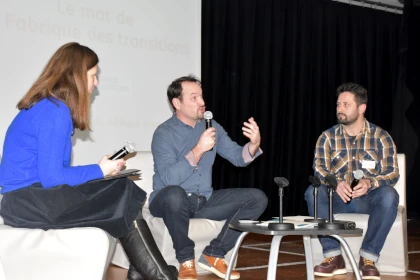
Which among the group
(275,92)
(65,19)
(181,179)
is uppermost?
(65,19)

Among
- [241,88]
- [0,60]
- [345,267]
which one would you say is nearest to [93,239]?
[345,267]

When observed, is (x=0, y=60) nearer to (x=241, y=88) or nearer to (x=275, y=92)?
(x=241, y=88)

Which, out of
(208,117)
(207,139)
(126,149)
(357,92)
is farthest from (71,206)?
(357,92)

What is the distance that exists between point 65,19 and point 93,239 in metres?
2.94

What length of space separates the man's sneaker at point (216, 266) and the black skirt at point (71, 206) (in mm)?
984

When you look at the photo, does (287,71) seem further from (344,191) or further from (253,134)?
(253,134)

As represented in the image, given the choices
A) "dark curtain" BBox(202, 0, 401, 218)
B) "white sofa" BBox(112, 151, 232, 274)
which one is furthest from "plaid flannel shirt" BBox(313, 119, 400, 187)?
"dark curtain" BBox(202, 0, 401, 218)

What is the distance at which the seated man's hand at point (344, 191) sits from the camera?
3.35 metres

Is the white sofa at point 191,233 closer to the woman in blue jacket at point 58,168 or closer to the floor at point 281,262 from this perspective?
the floor at point 281,262

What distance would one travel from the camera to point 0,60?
173 inches

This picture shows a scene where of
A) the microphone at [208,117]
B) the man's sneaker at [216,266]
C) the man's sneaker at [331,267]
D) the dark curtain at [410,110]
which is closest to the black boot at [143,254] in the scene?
the man's sneaker at [216,266]

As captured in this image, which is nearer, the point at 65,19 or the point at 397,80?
the point at 65,19

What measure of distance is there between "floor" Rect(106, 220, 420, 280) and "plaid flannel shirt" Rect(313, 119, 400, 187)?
544 millimetres

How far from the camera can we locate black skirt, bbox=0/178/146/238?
2.16 metres
